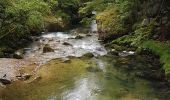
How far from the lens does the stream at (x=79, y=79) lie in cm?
1886

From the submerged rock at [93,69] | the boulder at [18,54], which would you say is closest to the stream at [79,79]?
the submerged rock at [93,69]

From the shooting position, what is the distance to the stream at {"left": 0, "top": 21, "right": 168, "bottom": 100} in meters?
18.9

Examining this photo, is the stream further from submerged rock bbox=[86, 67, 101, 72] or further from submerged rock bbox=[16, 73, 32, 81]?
submerged rock bbox=[16, 73, 32, 81]

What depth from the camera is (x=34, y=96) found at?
18516 mm

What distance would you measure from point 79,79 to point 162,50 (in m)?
8.20

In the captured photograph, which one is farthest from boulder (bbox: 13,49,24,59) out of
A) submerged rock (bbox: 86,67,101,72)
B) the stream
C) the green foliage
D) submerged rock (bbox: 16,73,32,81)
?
the green foliage

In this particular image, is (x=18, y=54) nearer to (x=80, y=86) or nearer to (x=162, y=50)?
(x=80, y=86)

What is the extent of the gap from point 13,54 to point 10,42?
3.19 metres

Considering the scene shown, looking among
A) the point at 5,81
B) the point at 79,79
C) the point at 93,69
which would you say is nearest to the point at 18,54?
the point at 93,69

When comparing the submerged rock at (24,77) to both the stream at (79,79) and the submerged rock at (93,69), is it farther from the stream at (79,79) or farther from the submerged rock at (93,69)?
the submerged rock at (93,69)

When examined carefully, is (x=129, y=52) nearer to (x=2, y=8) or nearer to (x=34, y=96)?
(x=2, y=8)

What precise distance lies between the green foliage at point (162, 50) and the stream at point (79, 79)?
1366 mm

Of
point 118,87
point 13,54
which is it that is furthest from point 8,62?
point 118,87

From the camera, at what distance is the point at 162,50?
26.8 meters
